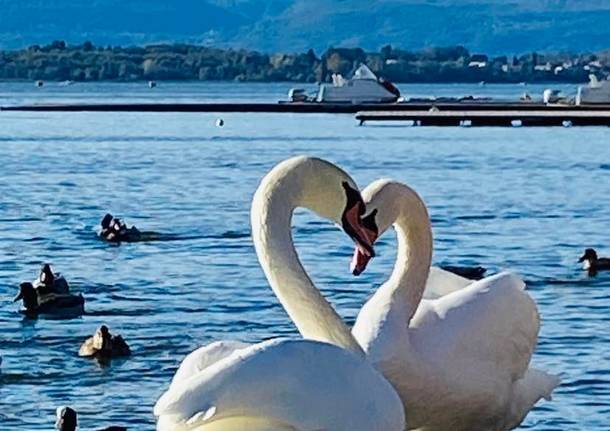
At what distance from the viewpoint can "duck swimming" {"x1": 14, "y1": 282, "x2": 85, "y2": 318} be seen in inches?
794

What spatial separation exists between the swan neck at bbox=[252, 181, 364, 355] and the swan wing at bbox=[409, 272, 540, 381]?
1.87 metres

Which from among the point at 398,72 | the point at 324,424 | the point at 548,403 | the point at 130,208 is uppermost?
the point at 324,424

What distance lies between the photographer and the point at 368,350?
10891 mm

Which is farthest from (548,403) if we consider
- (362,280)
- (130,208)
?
(130,208)

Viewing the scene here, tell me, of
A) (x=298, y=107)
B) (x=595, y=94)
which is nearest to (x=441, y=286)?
(x=595, y=94)

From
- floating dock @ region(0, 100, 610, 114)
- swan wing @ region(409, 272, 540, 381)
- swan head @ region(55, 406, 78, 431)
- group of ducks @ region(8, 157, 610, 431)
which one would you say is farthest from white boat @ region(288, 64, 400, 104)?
swan wing @ region(409, 272, 540, 381)

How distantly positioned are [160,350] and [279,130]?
62324mm

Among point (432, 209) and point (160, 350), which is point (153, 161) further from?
point (160, 350)

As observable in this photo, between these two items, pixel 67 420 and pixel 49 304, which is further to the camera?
pixel 49 304

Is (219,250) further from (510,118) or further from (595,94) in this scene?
(595,94)

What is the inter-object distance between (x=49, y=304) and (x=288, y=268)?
11060 millimetres

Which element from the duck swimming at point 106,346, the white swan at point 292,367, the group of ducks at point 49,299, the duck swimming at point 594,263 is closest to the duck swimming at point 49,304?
the group of ducks at point 49,299

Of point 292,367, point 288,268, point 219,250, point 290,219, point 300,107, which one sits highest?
point 290,219

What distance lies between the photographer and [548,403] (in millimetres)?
14109
